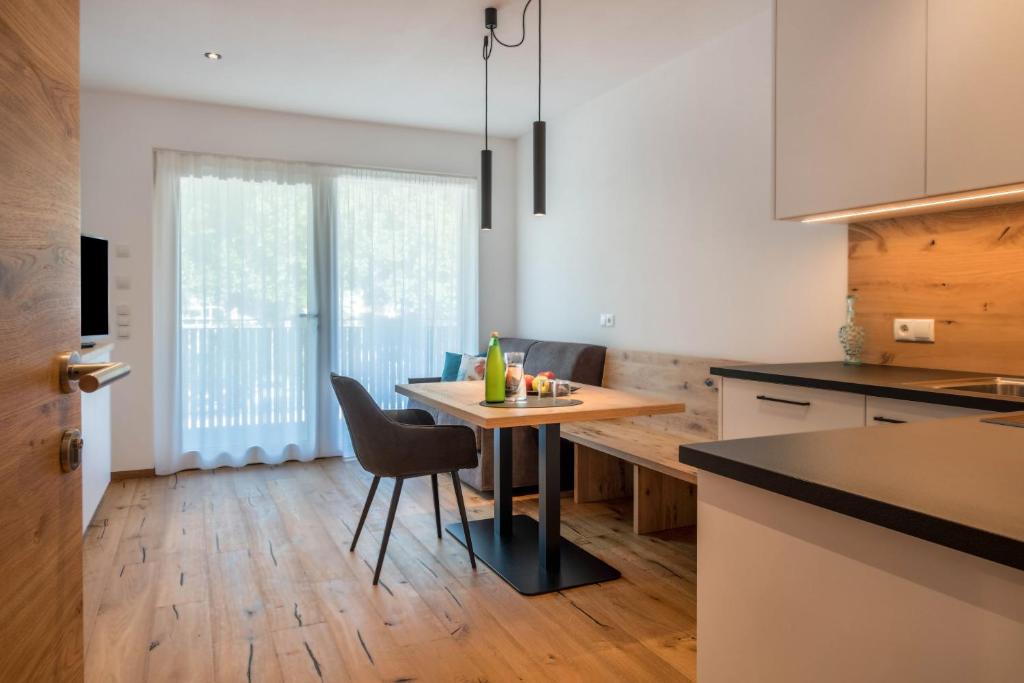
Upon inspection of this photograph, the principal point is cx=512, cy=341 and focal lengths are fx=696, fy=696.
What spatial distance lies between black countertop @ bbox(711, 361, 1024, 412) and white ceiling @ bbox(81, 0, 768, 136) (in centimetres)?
172

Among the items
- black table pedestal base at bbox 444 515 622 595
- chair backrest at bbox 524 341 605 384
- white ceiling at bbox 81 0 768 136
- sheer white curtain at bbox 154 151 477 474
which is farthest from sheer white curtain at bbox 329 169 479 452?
black table pedestal base at bbox 444 515 622 595

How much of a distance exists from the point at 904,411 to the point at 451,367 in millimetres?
3464

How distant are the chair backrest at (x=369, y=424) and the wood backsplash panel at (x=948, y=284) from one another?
1973 millimetres

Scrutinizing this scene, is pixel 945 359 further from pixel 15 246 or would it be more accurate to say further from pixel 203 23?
pixel 203 23

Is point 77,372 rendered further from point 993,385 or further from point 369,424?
point 993,385

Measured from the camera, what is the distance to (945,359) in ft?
8.26

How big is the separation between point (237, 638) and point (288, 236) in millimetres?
3160

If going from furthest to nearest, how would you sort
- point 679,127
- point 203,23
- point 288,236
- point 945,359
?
point 288,236
point 679,127
point 203,23
point 945,359

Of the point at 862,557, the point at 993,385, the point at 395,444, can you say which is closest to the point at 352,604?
the point at 395,444

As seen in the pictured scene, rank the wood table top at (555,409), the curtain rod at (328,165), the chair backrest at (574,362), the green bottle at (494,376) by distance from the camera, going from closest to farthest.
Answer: the wood table top at (555,409) → the green bottle at (494,376) → the chair backrest at (574,362) → the curtain rod at (328,165)

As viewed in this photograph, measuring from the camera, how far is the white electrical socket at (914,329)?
2.57 m

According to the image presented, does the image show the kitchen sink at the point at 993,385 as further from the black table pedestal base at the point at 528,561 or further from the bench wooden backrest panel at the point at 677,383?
the black table pedestal base at the point at 528,561

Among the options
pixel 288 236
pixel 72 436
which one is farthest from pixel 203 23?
pixel 72 436

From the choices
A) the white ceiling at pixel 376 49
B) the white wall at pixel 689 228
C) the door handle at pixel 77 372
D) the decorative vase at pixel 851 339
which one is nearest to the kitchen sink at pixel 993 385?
the decorative vase at pixel 851 339
